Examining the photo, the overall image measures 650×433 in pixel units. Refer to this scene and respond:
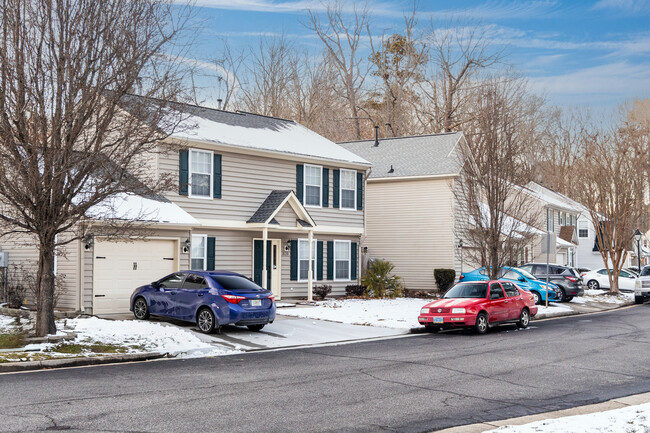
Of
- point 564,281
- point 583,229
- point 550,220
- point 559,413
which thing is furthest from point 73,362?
point 583,229

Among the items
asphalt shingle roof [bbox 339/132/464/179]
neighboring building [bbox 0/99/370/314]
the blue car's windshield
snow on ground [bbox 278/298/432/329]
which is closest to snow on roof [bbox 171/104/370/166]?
neighboring building [bbox 0/99/370/314]

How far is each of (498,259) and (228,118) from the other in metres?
12.2

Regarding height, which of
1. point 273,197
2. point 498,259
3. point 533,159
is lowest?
point 498,259

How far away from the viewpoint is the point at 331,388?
10891mm

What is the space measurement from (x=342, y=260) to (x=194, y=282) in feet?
43.5

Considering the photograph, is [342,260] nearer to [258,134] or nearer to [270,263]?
[270,263]

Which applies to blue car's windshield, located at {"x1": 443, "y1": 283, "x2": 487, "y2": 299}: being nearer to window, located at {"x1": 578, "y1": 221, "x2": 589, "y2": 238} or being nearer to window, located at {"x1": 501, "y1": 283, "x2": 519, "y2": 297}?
window, located at {"x1": 501, "y1": 283, "x2": 519, "y2": 297}

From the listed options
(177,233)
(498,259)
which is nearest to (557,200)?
(498,259)

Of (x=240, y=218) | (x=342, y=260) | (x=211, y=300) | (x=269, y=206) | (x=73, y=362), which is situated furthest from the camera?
(x=342, y=260)

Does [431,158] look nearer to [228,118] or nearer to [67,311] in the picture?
[228,118]

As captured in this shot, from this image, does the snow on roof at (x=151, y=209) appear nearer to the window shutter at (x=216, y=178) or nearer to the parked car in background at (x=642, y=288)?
the window shutter at (x=216, y=178)

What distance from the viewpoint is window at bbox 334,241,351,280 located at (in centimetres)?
3080

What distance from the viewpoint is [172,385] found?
10984mm

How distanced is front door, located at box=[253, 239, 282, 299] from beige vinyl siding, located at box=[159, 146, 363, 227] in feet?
5.01
